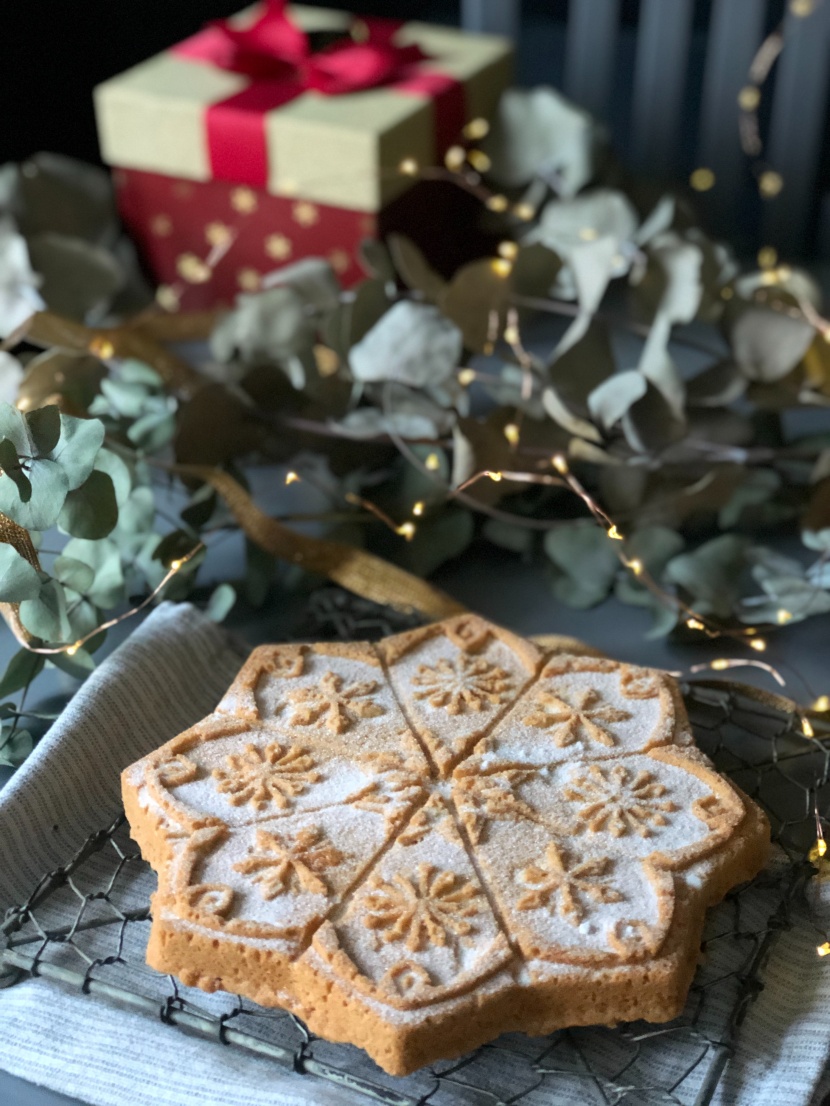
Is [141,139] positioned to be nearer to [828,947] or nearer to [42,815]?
[42,815]

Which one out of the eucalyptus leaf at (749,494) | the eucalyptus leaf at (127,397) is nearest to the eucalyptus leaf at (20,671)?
the eucalyptus leaf at (127,397)

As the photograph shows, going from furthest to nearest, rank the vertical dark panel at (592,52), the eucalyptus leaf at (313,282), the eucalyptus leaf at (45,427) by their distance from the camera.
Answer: the vertical dark panel at (592,52), the eucalyptus leaf at (313,282), the eucalyptus leaf at (45,427)

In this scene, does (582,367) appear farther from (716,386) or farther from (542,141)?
(542,141)

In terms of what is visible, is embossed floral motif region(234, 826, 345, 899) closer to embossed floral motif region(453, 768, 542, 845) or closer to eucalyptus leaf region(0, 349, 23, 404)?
embossed floral motif region(453, 768, 542, 845)

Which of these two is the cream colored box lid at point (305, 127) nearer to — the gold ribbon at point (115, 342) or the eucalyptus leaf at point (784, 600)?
the gold ribbon at point (115, 342)

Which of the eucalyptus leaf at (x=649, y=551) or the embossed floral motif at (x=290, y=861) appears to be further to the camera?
the eucalyptus leaf at (x=649, y=551)

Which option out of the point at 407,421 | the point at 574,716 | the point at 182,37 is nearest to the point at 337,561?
the point at 407,421

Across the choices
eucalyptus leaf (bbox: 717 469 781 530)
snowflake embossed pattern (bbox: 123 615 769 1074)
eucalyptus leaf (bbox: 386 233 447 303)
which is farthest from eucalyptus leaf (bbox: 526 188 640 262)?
snowflake embossed pattern (bbox: 123 615 769 1074)
